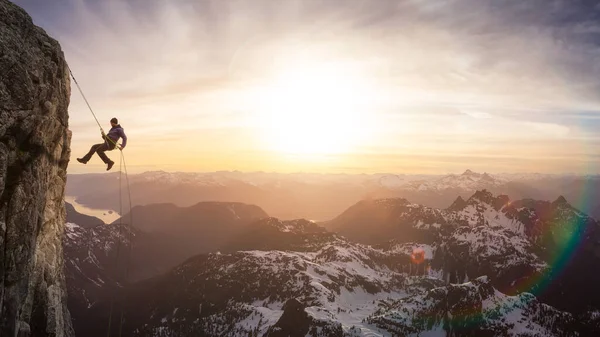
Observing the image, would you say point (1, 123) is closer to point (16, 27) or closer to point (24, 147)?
point (24, 147)

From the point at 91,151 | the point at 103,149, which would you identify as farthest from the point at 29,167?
the point at 91,151

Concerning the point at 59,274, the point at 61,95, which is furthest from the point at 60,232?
the point at 61,95

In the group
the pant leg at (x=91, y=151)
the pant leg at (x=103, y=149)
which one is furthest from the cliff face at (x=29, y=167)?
the pant leg at (x=103, y=149)

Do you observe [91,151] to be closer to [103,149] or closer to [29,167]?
[103,149]

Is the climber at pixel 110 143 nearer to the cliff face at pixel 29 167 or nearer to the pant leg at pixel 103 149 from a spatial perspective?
the pant leg at pixel 103 149

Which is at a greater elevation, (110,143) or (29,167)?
(110,143)

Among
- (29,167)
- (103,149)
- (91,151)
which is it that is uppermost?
(103,149)

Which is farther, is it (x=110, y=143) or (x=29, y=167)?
(x=110, y=143)

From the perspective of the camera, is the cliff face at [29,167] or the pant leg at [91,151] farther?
the pant leg at [91,151]

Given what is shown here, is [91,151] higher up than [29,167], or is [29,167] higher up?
[91,151]
